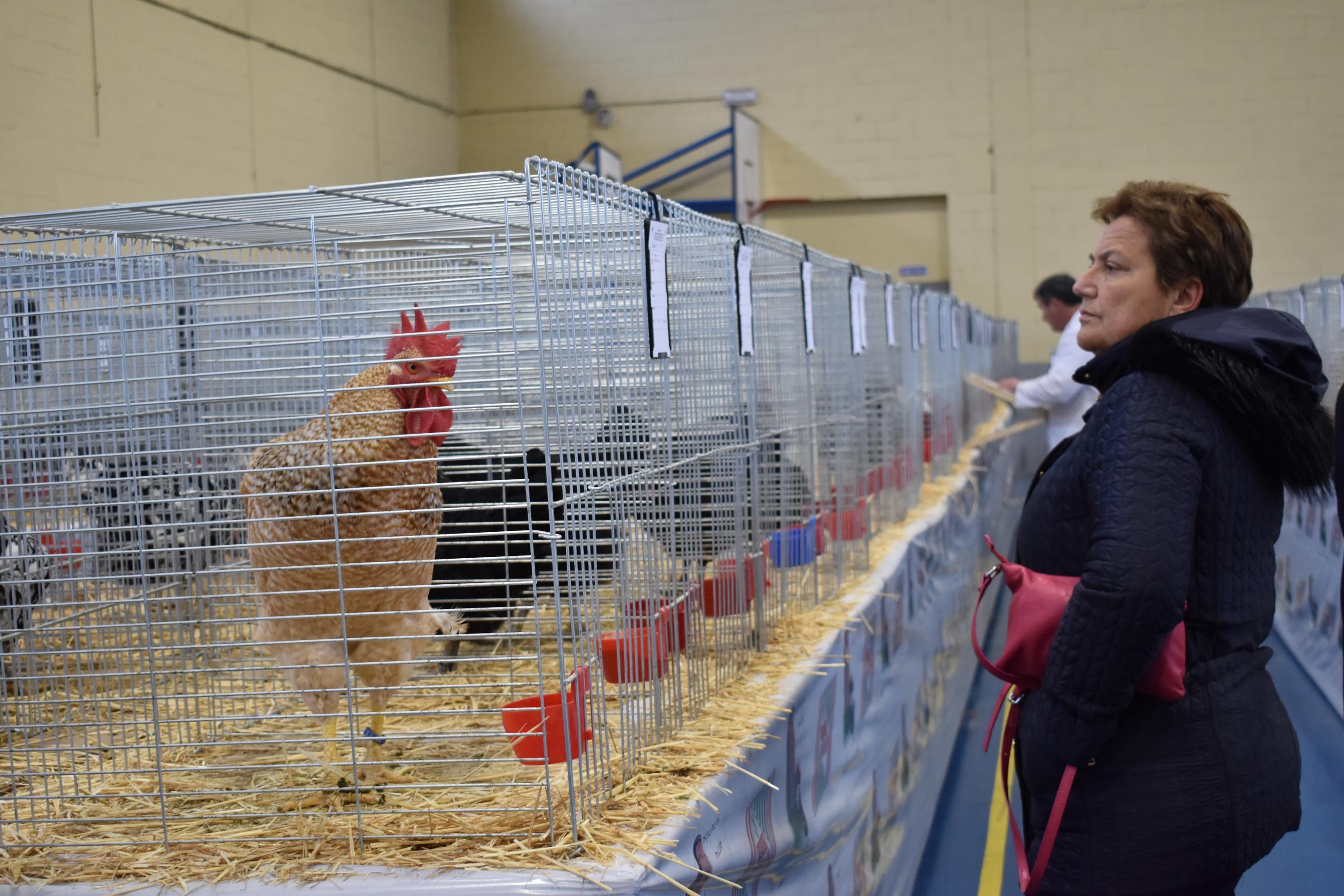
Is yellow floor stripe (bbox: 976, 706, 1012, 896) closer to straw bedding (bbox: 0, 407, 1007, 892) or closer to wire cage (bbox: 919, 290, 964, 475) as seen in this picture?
straw bedding (bbox: 0, 407, 1007, 892)

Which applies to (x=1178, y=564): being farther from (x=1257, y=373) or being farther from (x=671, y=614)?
(x=671, y=614)

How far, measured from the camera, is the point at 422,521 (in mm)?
2492

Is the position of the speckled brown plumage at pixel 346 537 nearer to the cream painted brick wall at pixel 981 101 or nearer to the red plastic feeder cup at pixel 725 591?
the red plastic feeder cup at pixel 725 591

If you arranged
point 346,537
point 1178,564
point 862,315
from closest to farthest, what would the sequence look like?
point 1178,564
point 346,537
point 862,315

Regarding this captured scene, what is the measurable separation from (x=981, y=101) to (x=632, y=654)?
13.8 metres

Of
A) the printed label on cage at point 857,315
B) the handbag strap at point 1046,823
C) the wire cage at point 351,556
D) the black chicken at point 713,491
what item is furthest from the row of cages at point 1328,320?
the wire cage at point 351,556

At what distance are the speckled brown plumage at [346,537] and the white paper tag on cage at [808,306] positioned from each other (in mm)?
1611

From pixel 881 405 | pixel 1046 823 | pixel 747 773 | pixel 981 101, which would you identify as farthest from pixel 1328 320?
pixel 981 101

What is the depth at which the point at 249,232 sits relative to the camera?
3.03 meters

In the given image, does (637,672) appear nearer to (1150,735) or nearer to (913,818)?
(1150,735)

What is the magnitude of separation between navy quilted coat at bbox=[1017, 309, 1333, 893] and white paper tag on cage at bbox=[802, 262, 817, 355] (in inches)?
72.9

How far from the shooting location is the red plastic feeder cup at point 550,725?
1958mm

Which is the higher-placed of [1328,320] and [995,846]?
[1328,320]

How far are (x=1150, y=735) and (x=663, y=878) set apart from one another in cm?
85
